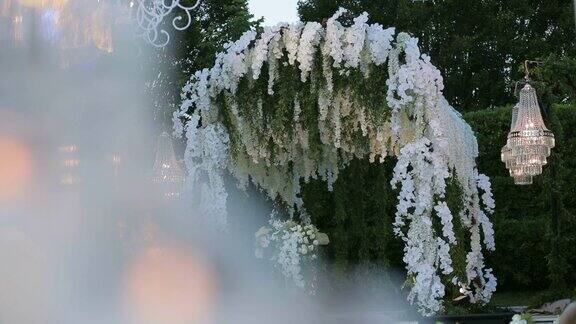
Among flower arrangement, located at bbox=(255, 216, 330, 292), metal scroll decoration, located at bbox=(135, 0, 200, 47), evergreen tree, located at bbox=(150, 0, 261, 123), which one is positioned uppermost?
evergreen tree, located at bbox=(150, 0, 261, 123)

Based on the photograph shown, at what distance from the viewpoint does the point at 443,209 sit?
26.2 ft

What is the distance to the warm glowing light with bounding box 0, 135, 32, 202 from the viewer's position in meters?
5.77

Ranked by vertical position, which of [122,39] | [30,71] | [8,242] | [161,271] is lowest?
[161,271]

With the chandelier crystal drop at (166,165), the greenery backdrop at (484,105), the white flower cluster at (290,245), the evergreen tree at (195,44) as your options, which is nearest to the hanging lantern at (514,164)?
the greenery backdrop at (484,105)

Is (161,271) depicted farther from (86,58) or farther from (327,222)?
(327,222)

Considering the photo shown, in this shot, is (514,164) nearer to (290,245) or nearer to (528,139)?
(528,139)

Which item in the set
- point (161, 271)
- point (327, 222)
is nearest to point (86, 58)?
point (161, 271)

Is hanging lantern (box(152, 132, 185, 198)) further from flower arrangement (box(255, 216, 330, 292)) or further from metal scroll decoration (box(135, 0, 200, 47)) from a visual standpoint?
metal scroll decoration (box(135, 0, 200, 47))

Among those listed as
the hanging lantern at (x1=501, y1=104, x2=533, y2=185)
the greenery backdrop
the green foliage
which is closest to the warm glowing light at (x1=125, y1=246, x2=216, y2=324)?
the greenery backdrop

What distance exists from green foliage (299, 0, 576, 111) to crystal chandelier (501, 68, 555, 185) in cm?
1212

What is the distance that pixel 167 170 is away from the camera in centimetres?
1181

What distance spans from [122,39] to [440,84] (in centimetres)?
288

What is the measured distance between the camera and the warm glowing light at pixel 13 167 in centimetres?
577

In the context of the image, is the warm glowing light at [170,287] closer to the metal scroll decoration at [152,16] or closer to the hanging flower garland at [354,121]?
the hanging flower garland at [354,121]
